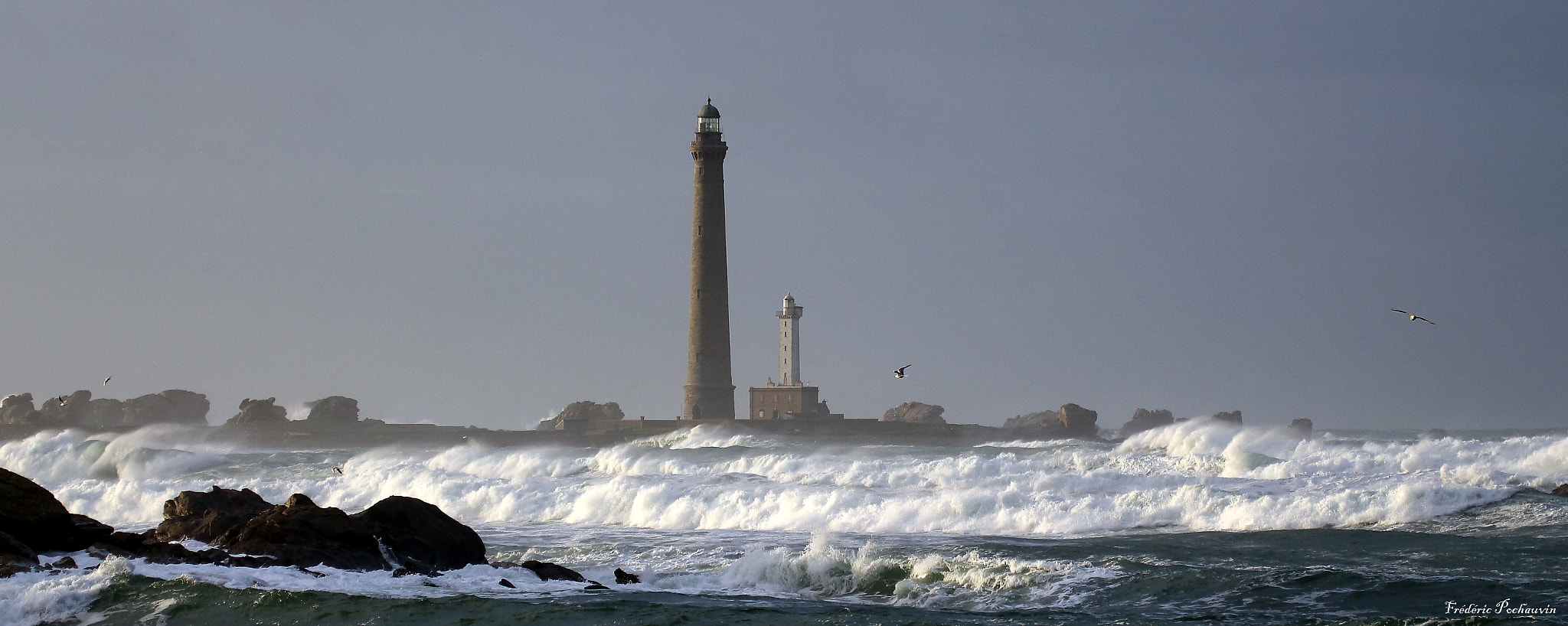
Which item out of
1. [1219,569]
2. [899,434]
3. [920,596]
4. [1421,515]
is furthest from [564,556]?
[899,434]

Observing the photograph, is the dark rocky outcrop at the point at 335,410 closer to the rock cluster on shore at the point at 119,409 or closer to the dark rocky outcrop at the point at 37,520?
the rock cluster on shore at the point at 119,409

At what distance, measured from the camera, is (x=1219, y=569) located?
518 inches

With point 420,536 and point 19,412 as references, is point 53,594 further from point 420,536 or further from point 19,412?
point 19,412

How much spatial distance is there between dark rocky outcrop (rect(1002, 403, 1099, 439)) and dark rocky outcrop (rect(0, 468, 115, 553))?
43.6 meters

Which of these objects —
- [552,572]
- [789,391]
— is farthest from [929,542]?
[789,391]

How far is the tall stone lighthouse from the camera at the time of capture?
4312 centimetres

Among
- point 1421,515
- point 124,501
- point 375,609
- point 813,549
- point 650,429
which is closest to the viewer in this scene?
point 375,609

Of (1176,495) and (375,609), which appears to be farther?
(1176,495)

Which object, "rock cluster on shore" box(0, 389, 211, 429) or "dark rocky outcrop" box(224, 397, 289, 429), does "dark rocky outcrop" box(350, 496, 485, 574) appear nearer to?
"dark rocky outcrop" box(224, 397, 289, 429)

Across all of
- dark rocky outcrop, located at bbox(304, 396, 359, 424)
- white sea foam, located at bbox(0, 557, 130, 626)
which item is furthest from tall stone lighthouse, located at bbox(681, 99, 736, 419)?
white sea foam, located at bbox(0, 557, 130, 626)

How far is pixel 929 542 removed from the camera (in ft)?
53.4

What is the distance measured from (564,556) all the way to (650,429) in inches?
1201

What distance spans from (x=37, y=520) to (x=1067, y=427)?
4755 cm

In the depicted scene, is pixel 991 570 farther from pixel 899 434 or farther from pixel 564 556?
pixel 899 434
